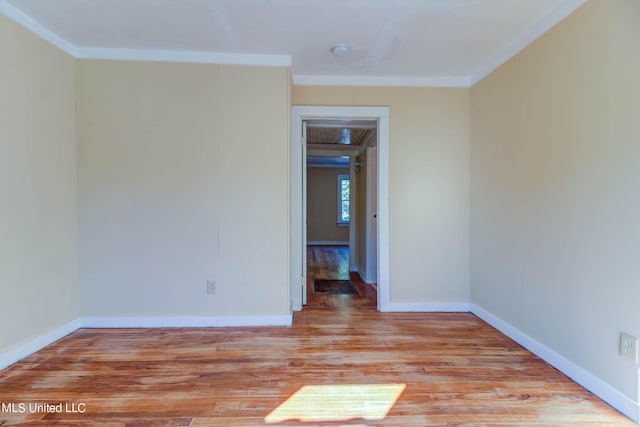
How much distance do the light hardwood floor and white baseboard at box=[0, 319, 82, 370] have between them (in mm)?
53

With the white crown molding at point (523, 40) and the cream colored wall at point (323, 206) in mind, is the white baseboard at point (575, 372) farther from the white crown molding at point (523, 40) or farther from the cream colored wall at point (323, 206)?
the cream colored wall at point (323, 206)

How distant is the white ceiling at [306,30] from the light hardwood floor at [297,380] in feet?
7.57

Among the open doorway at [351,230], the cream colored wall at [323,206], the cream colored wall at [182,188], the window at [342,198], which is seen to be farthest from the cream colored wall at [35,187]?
the window at [342,198]

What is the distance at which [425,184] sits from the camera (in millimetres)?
3154

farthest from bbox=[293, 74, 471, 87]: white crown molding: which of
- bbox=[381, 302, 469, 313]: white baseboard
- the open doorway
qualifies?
bbox=[381, 302, 469, 313]: white baseboard

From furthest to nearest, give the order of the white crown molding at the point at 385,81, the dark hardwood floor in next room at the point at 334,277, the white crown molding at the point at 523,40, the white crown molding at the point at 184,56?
the dark hardwood floor in next room at the point at 334,277
the white crown molding at the point at 385,81
the white crown molding at the point at 184,56
the white crown molding at the point at 523,40

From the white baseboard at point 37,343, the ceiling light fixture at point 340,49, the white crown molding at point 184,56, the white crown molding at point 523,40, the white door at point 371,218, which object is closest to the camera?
the white crown molding at point 523,40

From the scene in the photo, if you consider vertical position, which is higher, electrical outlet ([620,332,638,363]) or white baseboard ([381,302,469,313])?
electrical outlet ([620,332,638,363])

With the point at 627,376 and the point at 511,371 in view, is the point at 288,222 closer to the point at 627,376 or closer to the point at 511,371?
the point at 511,371

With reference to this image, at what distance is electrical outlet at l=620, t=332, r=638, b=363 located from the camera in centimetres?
156

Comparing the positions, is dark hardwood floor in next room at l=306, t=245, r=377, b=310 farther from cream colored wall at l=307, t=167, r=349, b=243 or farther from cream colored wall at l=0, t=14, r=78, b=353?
cream colored wall at l=0, t=14, r=78, b=353

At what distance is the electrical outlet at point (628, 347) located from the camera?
5.10ft

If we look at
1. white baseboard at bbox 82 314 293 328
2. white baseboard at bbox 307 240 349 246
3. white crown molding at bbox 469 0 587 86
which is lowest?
white baseboard at bbox 307 240 349 246

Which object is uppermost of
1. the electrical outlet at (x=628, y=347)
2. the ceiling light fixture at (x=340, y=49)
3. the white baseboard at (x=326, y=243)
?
the ceiling light fixture at (x=340, y=49)
